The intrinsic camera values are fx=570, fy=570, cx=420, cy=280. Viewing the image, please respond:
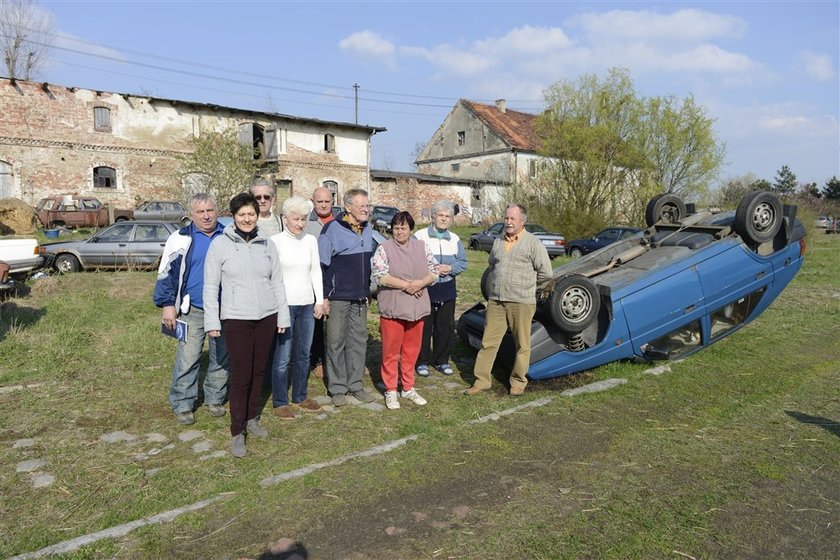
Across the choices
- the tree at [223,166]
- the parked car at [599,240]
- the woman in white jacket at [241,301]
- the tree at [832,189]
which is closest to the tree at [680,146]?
the parked car at [599,240]

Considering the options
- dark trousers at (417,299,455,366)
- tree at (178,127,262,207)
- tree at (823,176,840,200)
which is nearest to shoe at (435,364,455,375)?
dark trousers at (417,299,455,366)

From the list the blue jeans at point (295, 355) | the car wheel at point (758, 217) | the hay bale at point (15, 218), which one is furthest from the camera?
the hay bale at point (15, 218)

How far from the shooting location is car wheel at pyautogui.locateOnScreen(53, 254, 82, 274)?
13266mm

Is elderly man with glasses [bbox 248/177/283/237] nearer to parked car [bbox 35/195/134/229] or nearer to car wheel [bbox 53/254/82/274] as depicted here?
car wheel [bbox 53/254/82/274]

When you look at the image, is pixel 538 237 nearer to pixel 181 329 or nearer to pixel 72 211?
pixel 181 329

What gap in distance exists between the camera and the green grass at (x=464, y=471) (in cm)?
318

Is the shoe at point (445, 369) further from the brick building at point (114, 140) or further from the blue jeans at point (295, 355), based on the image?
the brick building at point (114, 140)

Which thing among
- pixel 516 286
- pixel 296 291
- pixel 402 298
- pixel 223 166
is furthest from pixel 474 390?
pixel 223 166

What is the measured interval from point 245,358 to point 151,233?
11053 millimetres

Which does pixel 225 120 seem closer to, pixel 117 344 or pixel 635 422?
pixel 117 344

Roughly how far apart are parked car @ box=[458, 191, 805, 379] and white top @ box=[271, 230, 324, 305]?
82.2 inches

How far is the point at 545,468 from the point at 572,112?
22.9m

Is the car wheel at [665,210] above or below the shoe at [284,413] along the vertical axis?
above

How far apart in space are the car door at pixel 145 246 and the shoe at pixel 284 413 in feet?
32.6
